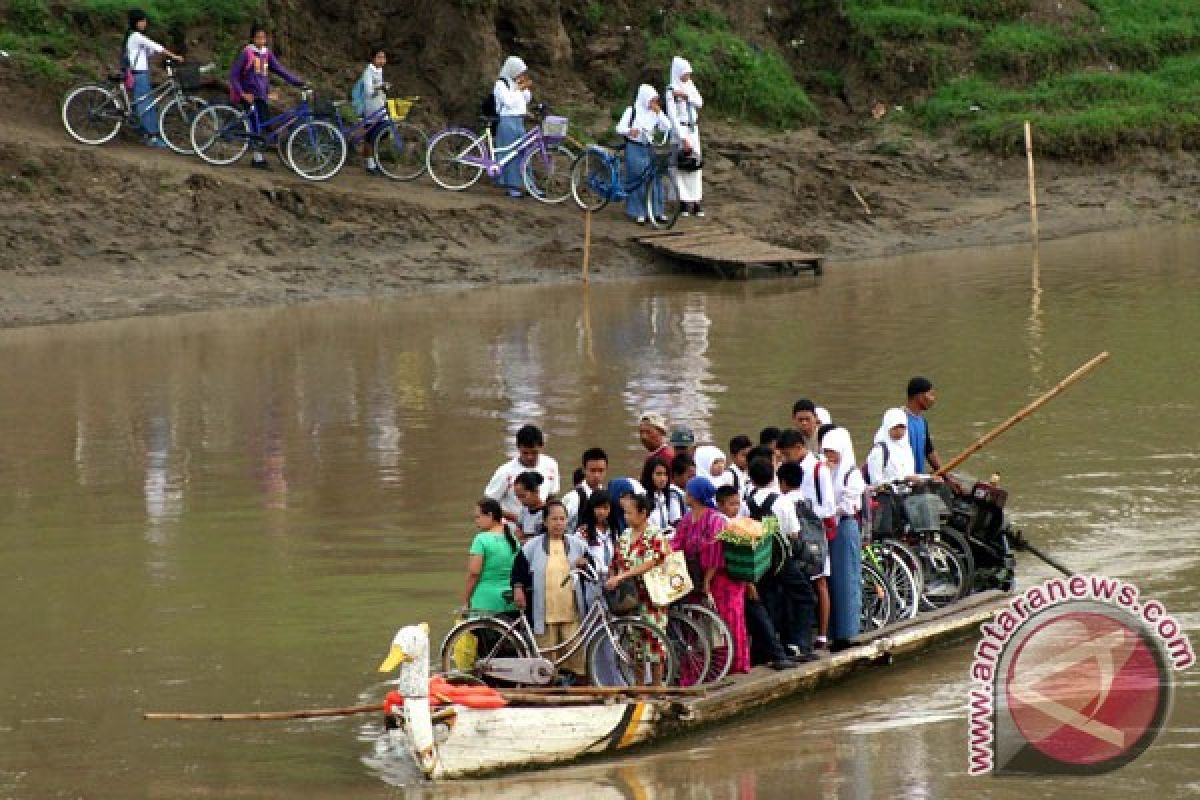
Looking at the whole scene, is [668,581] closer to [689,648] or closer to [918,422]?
[689,648]

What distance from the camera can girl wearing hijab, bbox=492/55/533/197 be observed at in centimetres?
2762

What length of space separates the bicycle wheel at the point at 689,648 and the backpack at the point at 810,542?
0.72m

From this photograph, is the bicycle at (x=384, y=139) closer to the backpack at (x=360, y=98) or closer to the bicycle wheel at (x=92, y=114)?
the backpack at (x=360, y=98)

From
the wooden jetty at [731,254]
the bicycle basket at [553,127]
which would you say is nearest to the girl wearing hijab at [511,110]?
the bicycle basket at [553,127]

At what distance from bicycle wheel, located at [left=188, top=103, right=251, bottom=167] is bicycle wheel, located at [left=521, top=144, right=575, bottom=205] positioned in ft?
11.5

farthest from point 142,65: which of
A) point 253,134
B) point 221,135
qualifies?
point 253,134

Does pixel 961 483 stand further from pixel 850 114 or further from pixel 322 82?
pixel 850 114

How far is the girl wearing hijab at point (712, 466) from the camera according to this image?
1223 cm

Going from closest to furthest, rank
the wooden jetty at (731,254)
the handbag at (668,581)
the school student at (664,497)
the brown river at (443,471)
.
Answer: the brown river at (443,471)
the handbag at (668,581)
the school student at (664,497)
the wooden jetty at (731,254)

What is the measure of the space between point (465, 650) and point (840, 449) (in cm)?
234

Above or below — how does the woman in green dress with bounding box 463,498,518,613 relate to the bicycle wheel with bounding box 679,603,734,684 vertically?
above

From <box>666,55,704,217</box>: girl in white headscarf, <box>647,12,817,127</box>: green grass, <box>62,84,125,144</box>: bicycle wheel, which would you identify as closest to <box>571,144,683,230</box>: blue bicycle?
<box>666,55,704,217</box>: girl in white headscarf

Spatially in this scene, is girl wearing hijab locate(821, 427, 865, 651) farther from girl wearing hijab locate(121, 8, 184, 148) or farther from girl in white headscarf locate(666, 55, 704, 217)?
girl in white headscarf locate(666, 55, 704, 217)

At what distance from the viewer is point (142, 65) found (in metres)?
26.2
